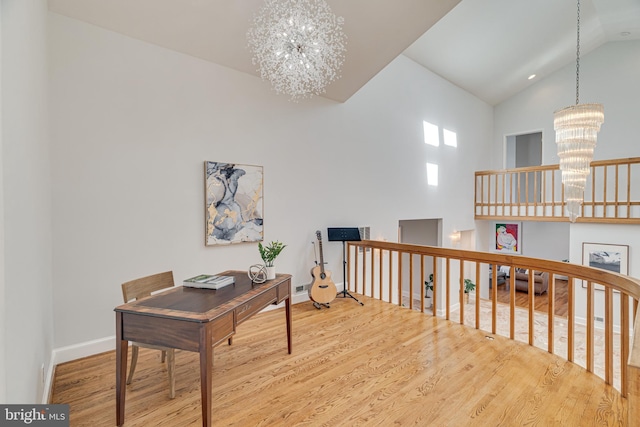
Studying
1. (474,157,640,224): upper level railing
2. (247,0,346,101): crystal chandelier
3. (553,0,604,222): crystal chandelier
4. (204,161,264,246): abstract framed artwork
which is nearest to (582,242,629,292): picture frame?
(474,157,640,224): upper level railing

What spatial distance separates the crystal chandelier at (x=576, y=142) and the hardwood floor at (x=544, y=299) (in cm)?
494

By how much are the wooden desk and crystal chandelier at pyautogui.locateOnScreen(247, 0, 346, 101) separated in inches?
84.8

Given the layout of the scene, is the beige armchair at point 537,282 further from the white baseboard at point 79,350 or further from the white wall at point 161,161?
the white baseboard at point 79,350

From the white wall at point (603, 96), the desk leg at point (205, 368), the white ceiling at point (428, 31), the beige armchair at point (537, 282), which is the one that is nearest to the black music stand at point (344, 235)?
the white ceiling at point (428, 31)

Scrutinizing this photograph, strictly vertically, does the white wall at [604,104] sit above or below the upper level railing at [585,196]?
above

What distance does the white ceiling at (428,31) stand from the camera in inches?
112

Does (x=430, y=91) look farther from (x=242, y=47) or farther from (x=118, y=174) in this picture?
(x=118, y=174)

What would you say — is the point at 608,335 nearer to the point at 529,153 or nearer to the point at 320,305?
the point at 320,305

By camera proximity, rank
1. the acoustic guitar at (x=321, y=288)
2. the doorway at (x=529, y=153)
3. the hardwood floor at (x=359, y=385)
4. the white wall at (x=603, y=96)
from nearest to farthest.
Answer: the hardwood floor at (x=359, y=385) < the acoustic guitar at (x=321, y=288) < the white wall at (x=603, y=96) < the doorway at (x=529, y=153)

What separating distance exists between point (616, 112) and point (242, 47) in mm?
8238

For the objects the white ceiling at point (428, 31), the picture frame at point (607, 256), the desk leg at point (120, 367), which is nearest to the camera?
the desk leg at point (120, 367)

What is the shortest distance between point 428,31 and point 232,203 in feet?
16.7

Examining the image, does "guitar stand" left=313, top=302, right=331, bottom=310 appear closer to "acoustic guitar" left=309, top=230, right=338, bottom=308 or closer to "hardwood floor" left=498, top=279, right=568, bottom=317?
"acoustic guitar" left=309, top=230, right=338, bottom=308

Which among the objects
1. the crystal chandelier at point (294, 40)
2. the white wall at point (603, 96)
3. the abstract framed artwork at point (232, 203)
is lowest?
the abstract framed artwork at point (232, 203)
